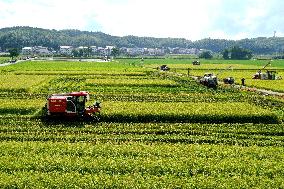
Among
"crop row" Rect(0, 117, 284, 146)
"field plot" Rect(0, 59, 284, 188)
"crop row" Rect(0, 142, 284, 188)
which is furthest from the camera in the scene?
"crop row" Rect(0, 117, 284, 146)

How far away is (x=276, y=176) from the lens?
20.7 metres

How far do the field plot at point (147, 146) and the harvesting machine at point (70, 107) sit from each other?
644mm

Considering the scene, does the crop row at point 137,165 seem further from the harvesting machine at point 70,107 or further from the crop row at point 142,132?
the harvesting machine at point 70,107

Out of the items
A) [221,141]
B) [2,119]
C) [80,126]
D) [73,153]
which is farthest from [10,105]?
[221,141]

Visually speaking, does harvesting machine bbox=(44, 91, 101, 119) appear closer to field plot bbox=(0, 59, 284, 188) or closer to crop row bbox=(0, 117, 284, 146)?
field plot bbox=(0, 59, 284, 188)

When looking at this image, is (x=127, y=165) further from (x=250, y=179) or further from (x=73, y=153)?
(x=250, y=179)

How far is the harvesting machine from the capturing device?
111 ft

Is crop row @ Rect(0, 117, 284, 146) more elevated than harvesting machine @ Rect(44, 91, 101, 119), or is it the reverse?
harvesting machine @ Rect(44, 91, 101, 119)

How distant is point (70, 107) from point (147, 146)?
9895 mm

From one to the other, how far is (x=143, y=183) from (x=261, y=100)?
3055 centimetres

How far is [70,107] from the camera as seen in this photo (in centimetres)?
3400

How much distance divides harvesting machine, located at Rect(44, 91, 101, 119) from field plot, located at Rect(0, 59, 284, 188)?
2.11 feet

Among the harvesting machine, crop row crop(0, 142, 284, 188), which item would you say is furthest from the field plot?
the harvesting machine

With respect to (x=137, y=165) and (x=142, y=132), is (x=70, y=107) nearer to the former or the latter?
(x=142, y=132)
